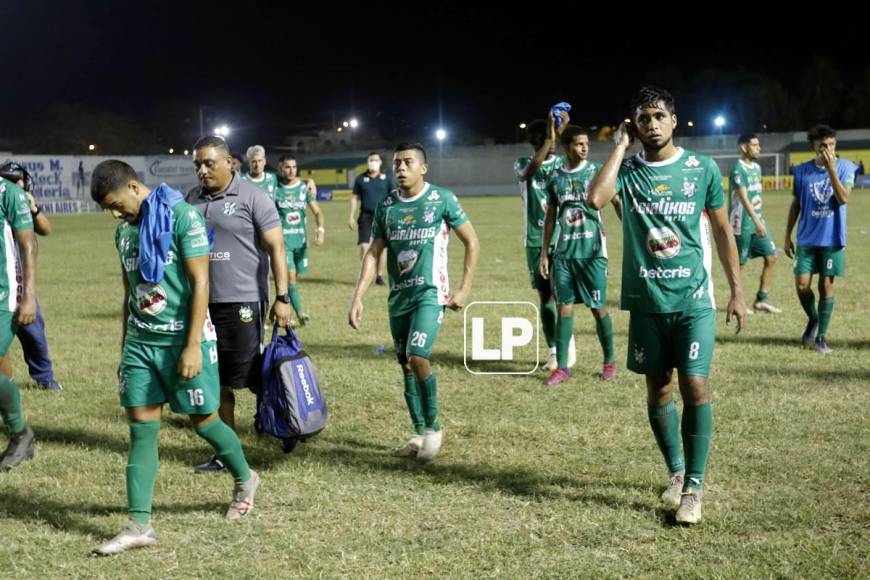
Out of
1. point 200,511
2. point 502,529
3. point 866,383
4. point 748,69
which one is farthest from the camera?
point 748,69

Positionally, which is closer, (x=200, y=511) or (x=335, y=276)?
(x=200, y=511)

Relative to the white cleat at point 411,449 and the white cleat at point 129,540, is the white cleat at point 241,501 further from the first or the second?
the white cleat at point 411,449

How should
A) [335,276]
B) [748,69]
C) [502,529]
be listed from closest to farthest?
1. [502,529]
2. [335,276]
3. [748,69]

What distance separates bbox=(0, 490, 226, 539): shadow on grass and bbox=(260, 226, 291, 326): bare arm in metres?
1.16

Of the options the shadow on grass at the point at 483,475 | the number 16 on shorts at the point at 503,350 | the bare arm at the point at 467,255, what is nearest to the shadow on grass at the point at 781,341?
the number 16 on shorts at the point at 503,350

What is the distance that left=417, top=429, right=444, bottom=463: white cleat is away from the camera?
254 inches

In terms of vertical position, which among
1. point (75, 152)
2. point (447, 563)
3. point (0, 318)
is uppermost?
point (75, 152)

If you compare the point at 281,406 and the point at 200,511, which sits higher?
the point at 281,406

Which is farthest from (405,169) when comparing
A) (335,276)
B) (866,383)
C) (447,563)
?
(335,276)

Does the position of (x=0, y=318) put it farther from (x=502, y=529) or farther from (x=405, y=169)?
(x=502, y=529)

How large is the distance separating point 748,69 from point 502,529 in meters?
85.7

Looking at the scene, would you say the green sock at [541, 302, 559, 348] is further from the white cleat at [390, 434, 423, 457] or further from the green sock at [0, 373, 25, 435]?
the green sock at [0, 373, 25, 435]

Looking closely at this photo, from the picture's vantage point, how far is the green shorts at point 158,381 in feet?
16.1

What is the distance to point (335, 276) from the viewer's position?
18.3 meters
